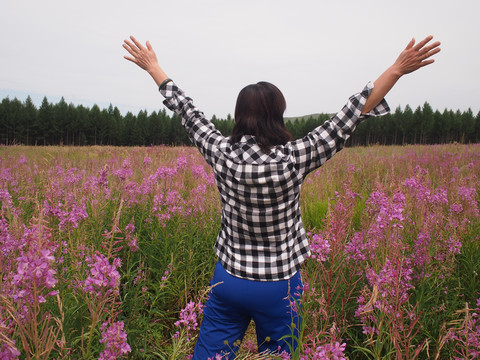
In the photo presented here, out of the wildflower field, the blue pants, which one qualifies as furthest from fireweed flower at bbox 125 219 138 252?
the blue pants

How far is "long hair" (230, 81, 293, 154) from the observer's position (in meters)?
1.83

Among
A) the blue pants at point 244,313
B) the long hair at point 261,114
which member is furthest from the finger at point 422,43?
the blue pants at point 244,313

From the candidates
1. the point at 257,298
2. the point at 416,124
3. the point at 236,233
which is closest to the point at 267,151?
the point at 236,233

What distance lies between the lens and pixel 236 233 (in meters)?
1.91

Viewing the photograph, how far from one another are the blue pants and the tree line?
51.1 metres

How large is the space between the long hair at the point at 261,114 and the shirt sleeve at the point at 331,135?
0.17m

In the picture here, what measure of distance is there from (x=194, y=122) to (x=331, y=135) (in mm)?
949

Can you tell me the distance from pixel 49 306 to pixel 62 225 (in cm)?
65

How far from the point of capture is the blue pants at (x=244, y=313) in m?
1.83

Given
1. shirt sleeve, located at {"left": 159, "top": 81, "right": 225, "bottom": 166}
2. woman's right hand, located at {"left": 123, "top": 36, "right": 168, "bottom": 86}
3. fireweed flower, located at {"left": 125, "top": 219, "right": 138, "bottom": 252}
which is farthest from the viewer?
fireweed flower, located at {"left": 125, "top": 219, "right": 138, "bottom": 252}

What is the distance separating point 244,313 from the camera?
193 cm

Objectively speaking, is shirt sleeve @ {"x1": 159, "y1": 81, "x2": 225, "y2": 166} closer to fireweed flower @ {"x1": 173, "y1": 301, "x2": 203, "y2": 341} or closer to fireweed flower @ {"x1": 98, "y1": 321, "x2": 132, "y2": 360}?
fireweed flower @ {"x1": 173, "y1": 301, "x2": 203, "y2": 341}

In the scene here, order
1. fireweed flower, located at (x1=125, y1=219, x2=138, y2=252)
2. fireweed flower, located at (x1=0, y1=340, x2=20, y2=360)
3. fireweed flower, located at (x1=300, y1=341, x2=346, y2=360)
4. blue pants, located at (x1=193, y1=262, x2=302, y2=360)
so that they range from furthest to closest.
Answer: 1. fireweed flower, located at (x1=125, y1=219, x2=138, y2=252)
2. blue pants, located at (x1=193, y1=262, x2=302, y2=360)
3. fireweed flower, located at (x1=300, y1=341, x2=346, y2=360)
4. fireweed flower, located at (x1=0, y1=340, x2=20, y2=360)

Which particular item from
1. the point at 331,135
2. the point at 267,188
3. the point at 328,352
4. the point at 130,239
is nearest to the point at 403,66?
the point at 331,135
